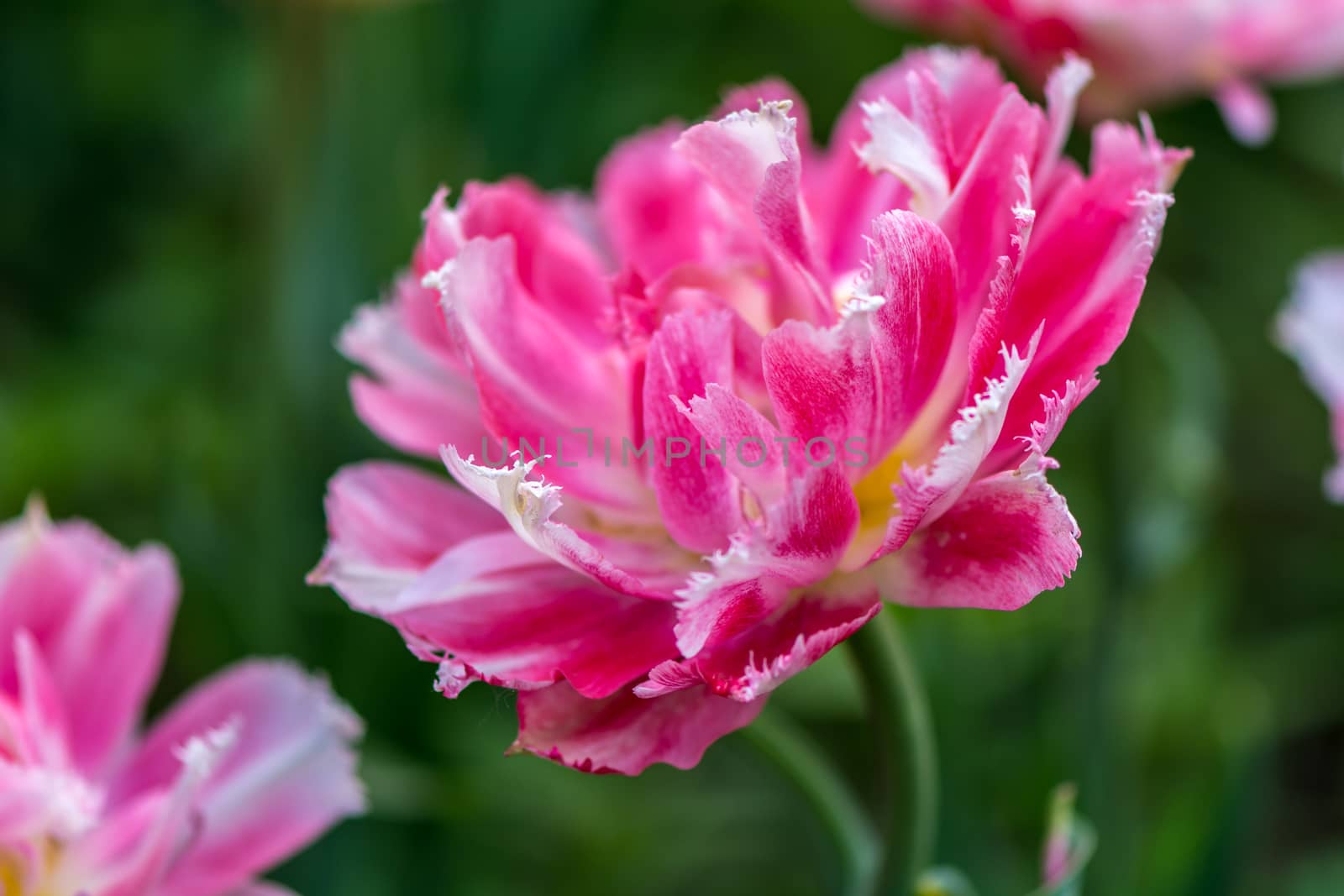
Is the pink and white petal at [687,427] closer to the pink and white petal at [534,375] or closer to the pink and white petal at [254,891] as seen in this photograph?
the pink and white petal at [534,375]

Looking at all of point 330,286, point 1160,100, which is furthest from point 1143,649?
point 330,286

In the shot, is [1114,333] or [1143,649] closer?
[1114,333]

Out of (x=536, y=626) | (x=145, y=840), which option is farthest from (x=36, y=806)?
(x=536, y=626)

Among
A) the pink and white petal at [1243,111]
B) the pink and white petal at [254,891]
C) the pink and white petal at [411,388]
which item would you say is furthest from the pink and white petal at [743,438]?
the pink and white petal at [1243,111]

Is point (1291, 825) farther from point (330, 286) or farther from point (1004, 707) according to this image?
point (330, 286)

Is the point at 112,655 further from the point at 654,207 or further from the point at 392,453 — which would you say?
the point at 392,453

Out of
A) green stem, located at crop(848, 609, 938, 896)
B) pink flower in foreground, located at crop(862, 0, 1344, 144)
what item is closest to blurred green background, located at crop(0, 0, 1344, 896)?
pink flower in foreground, located at crop(862, 0, 1344, 144)
